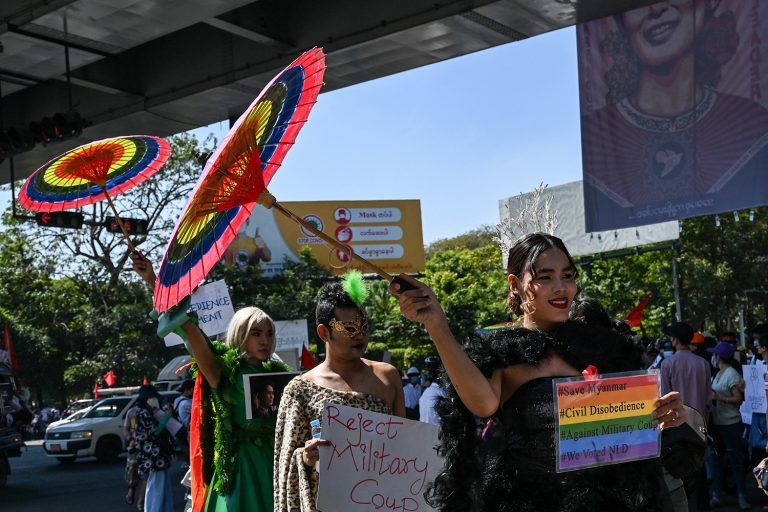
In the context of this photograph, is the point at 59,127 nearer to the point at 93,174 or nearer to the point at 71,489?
the point at 71,489

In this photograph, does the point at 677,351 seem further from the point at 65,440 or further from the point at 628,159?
the point at 65,440

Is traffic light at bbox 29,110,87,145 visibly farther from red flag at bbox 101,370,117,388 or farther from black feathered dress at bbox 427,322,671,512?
red flag at bbox 101,370,117,388

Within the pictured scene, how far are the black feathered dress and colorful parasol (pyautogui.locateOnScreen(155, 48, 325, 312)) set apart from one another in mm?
1023

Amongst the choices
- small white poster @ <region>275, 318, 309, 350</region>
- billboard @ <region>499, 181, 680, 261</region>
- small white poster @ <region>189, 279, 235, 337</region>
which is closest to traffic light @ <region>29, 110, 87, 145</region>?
small white poster @ <region>189, 279, 235, 337</region>

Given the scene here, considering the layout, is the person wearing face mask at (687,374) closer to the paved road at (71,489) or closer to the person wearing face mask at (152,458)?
the paved road at (71,489)

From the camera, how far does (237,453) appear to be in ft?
16.3

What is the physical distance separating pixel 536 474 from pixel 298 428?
1.73 metres

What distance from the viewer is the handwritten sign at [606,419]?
2523 millimetres

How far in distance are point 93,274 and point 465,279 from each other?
1636 centimetres

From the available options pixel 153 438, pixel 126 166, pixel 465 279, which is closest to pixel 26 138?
pixel 153 438

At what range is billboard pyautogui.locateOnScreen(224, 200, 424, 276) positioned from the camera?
1770 inches

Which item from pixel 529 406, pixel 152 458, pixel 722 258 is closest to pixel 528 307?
pixel 529 406

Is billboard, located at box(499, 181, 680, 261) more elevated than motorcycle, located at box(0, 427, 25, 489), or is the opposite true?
billboard, located at box(499, 181, 680, 261)

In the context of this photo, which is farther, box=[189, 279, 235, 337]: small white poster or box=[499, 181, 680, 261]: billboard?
box=[499, 181, 680, 261]: billboard
